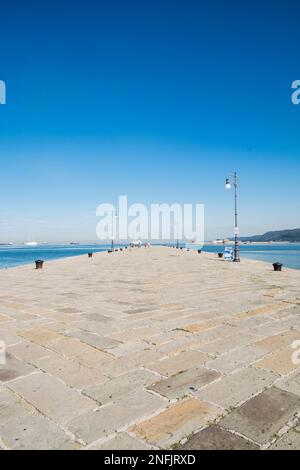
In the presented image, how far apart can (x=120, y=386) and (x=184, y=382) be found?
2.15 feet

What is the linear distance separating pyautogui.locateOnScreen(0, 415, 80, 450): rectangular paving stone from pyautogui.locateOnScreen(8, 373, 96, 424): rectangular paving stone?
0.11 meters

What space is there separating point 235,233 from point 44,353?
20023 millimetres

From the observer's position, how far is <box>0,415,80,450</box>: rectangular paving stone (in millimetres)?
2205

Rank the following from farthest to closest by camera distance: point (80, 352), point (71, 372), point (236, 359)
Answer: point (80, 352), point (236, 359), point (71, 372)

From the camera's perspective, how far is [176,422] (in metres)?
2.50

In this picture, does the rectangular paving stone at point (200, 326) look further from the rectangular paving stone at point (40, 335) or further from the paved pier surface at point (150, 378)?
the rectangular paving stone at point (40, 335)

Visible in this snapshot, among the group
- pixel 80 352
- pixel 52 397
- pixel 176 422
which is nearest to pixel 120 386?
pixel 52 397

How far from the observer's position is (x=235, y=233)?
73.9 feet

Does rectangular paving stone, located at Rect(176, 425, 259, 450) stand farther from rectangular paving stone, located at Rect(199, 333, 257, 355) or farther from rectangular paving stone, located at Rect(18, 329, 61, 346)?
rectangular paving stone, located at Rect(18, 329, 61, 346)

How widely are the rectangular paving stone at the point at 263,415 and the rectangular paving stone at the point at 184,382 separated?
0.52m

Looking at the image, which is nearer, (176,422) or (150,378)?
(176,422)

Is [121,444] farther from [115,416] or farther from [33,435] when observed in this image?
[33,435]

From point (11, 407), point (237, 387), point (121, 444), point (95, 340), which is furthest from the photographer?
point (95, 340)
